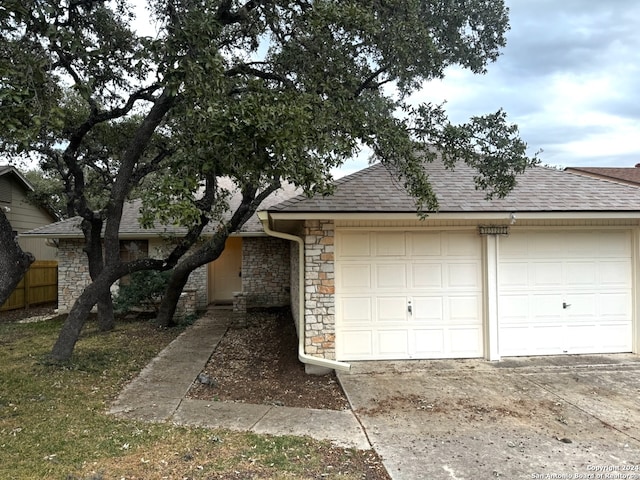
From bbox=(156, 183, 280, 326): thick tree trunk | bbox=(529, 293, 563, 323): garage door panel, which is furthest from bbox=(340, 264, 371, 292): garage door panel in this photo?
bbox=(529, 293, 563, 323): garage door panel

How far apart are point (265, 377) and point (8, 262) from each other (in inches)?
151

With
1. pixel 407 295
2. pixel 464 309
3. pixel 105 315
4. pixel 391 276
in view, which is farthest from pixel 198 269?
pixel 464 309

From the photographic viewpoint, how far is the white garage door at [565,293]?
7.20 m

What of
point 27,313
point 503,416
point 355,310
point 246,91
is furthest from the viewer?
point 27,313

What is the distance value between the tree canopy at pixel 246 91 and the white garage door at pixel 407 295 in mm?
1206

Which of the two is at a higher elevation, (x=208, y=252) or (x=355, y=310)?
(x=208, y=252)

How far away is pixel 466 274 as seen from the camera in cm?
714

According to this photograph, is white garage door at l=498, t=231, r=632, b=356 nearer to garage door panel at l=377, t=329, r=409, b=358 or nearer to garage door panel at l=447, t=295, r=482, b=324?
garage door panel at l=447, t=295, r=482, b=324

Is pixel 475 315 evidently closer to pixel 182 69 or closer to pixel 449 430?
pixel 449 430

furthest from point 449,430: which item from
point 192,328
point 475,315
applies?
point 192,328

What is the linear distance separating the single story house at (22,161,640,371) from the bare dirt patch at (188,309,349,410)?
48 cm

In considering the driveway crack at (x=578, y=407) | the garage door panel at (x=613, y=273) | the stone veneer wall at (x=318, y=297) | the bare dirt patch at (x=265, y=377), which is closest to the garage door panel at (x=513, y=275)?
the garage door panel at (x=613, y=273)

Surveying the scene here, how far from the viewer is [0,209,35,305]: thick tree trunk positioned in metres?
5.43

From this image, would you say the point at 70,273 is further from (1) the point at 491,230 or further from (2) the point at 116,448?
(1) the point at 491,230
